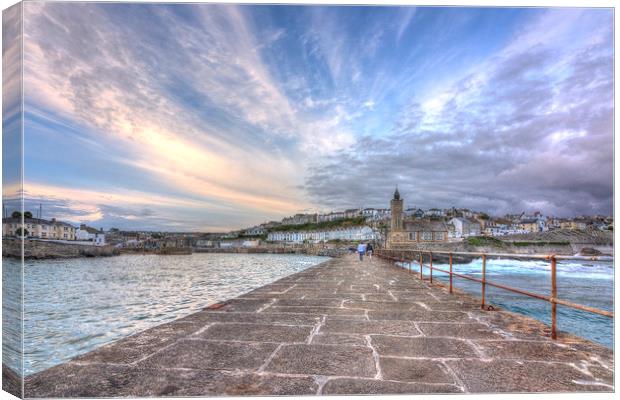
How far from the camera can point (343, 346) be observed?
258 centimetres

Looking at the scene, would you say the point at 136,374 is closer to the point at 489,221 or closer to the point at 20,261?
the point at 20,261

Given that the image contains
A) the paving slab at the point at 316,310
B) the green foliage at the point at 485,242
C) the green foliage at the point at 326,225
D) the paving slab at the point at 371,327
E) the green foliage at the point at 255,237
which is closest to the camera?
the paving slab at the point at 371,327

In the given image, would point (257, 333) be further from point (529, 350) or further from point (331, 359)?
point (529, 350)

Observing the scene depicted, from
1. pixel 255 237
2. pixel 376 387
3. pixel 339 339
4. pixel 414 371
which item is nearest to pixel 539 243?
pixel 339 339

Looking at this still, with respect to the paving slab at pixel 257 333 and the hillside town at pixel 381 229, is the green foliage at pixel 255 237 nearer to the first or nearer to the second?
the hillside town at pixel 381 229

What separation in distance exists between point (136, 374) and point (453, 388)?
1772 mm

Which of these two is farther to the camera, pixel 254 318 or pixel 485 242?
pixel 485 242

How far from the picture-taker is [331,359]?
2.28 m

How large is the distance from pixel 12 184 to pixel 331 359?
2542 millimetres

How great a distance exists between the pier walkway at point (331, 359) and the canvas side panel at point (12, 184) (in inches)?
23.2

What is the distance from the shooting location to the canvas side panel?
95.7 inches

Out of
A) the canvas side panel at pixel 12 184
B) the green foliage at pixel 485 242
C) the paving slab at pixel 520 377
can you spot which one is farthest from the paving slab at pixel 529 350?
the green foliage at pixel 485 242

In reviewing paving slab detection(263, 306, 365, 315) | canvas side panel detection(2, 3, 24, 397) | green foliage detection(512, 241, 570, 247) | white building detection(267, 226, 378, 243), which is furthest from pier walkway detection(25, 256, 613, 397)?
white building detection(267, 226, 378, 243)

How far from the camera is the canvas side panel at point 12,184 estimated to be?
7.97ft
